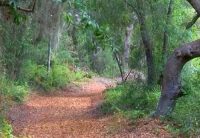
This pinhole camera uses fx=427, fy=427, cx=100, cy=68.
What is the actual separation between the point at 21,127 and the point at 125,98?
4.50 meters

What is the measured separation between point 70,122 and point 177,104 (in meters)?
3.69

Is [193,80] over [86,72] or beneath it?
over

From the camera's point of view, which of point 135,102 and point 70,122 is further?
point 135,102

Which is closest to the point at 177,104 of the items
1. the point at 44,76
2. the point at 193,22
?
the point at 193,22

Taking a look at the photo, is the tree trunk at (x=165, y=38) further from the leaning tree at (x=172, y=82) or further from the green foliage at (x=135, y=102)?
the leaning tree at (x=172, y=82)

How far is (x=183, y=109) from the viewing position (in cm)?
1144

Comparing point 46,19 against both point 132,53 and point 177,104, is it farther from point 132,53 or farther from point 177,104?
point 177,104

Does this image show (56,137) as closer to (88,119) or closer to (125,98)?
(88,119)

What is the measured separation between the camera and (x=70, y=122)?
46.1 ft

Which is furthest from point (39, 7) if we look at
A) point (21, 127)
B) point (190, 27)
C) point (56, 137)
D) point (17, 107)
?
point (56, 137)

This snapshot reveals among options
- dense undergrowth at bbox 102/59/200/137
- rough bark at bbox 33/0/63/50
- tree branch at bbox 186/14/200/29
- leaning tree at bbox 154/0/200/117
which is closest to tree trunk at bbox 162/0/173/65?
tree branch at bbox 186/14/200/29

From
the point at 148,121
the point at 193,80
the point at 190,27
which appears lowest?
the point at 148,121

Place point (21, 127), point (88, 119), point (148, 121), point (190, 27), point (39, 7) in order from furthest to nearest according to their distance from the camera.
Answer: point (39, 7) < point (190, 27) < point (88, 119) < point (21, 127) < point (148, 121)

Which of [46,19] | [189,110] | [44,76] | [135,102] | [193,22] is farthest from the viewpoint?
[46,19]
